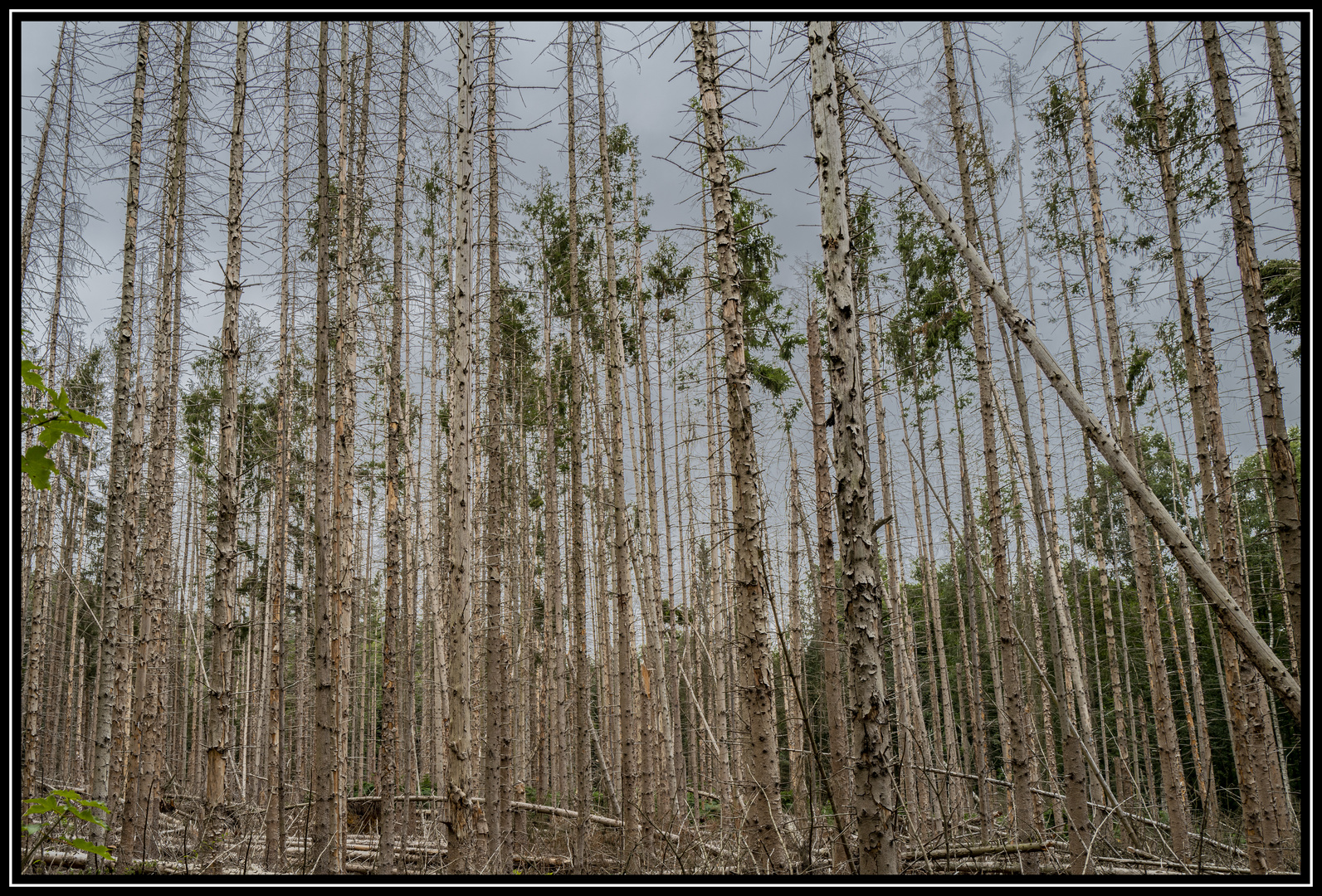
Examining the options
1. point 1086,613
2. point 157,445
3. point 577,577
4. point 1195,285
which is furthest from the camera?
point 1086,613

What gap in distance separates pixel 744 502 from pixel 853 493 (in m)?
1.64

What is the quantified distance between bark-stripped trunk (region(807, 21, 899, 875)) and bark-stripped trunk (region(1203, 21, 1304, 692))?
245 cm

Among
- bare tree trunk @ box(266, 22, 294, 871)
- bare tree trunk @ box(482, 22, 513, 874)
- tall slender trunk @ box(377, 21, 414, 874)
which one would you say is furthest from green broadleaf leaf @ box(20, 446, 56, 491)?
tall slender trunk @ box(377, 21, 414, 874)

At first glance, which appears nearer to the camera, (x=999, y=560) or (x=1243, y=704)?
(x=1243, y=704)

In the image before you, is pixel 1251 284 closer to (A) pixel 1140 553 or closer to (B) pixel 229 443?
(A) pixel 1140 553

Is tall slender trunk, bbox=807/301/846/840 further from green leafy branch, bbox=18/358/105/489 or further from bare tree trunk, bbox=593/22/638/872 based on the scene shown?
green leafy branch, bbox=18/358/105/489

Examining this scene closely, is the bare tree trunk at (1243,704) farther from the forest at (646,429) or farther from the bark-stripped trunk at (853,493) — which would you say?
the bark-stripped trunk at (853,493)

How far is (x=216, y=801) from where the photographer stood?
5938 mm

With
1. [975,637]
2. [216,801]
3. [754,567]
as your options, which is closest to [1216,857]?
[975,637]

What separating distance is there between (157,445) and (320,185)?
12.3ft

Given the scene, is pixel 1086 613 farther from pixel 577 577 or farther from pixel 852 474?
pixel 852 474

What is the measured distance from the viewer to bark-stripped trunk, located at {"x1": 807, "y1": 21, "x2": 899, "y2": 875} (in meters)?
2.92

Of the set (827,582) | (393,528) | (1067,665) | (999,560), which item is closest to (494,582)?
(393,528)

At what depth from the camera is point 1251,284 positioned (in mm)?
3959
